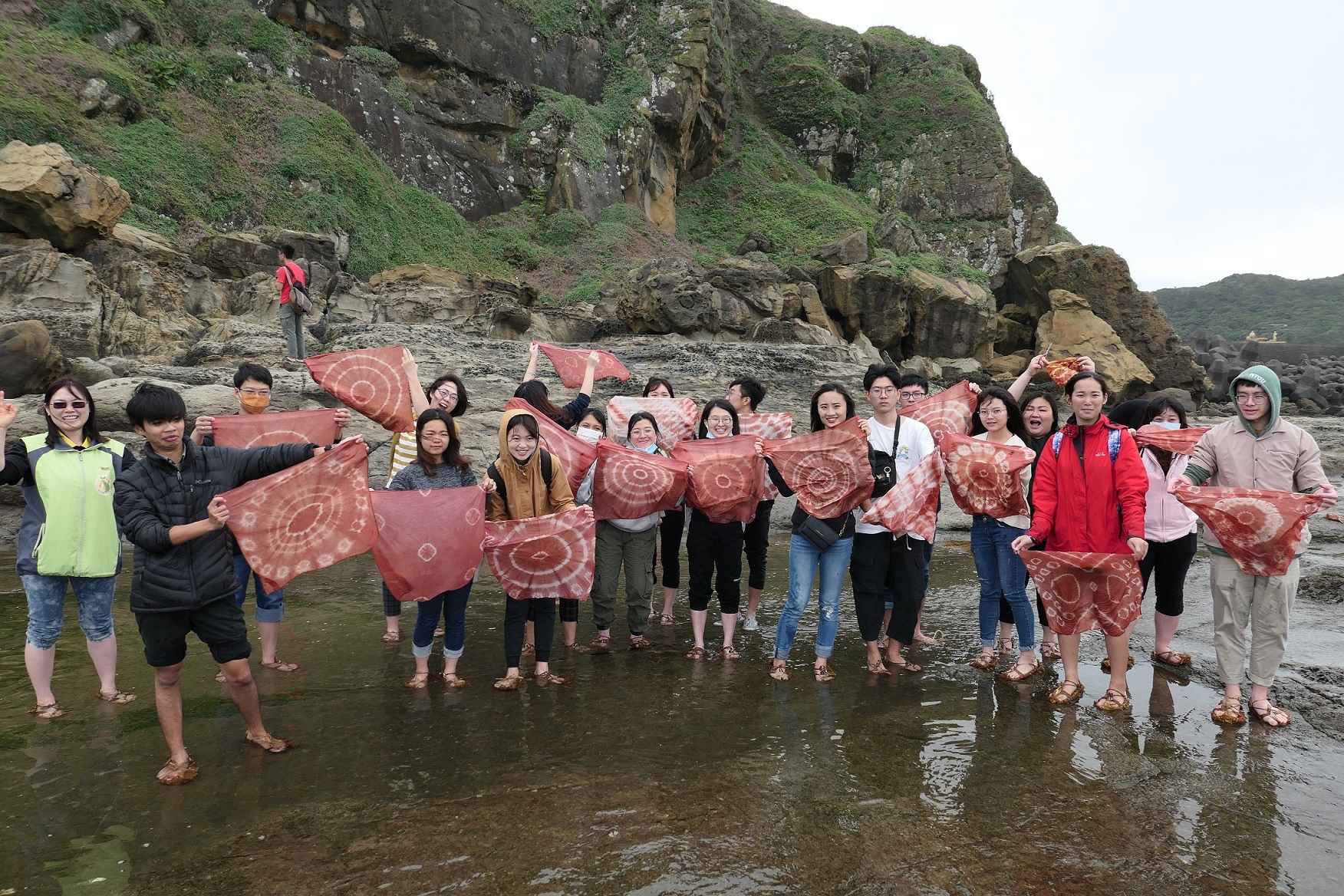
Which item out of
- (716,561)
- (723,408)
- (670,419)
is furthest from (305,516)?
(670,419)

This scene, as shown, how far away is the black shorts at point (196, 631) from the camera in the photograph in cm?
335

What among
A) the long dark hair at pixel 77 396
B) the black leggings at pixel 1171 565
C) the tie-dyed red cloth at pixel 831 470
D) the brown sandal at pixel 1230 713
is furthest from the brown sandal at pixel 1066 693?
the long dark hair at pixel 77 396

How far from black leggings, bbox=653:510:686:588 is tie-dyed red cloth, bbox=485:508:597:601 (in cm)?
A: 122

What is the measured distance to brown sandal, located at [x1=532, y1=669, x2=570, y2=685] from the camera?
4.68 meters

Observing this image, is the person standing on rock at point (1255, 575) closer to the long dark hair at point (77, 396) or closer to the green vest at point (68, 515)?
the green vest at point (68, 515)

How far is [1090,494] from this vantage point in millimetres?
4258

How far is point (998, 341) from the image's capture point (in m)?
27.0

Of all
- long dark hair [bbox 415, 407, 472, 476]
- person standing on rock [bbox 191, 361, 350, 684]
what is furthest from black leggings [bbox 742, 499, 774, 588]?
person standing on rock [bbox 191, 361, 350, 684]

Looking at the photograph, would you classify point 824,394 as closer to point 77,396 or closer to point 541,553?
point 541,553

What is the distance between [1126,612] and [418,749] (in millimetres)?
3856

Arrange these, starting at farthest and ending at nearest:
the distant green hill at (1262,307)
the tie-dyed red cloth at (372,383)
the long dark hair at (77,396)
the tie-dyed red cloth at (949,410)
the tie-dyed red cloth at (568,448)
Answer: the distant green hill at (1262,307), the tie-dyed red cloth at (949,410), the tie-dyed red cloth at (372,383), the tie-dyed red cloth at (568,448), the long dark hair at (77,396)

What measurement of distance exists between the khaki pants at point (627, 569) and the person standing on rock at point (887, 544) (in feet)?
4.70

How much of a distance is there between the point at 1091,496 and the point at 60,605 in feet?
18.8

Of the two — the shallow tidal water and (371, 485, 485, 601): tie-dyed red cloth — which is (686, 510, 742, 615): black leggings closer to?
the shallow tidal water
